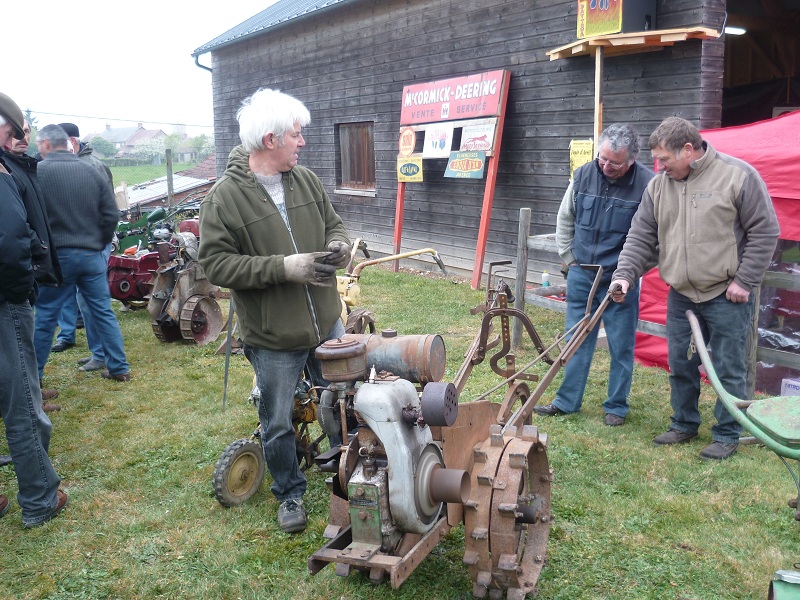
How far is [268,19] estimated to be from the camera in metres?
14.6

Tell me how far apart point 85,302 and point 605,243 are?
4128 millimetres

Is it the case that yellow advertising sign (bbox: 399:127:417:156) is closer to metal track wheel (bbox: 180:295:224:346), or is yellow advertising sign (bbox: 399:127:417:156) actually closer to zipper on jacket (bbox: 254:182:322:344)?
metal track wheel (bbox: 180:295:224:346)

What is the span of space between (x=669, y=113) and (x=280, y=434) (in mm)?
5442

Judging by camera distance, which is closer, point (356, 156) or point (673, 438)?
point (673, 438)

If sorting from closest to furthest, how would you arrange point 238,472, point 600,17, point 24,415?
point 24,415 < point 238,472 < point 600,17

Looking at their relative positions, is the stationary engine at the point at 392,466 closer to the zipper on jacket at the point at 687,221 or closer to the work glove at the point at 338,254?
the work glove at the point at 338,254

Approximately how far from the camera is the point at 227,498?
3.64 meters

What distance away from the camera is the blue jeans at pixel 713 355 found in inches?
157

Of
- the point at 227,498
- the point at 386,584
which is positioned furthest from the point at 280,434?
the point at 386,584

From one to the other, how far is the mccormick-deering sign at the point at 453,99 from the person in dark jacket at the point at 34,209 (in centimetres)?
611

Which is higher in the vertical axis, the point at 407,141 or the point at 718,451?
the point at 407,141

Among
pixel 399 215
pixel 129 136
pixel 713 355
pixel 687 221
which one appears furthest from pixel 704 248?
pixel 129 136

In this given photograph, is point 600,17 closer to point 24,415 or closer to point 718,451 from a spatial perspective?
point 718,451

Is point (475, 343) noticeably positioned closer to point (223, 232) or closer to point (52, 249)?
point (223, 232)
